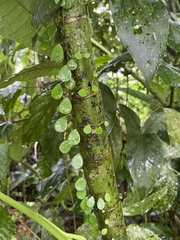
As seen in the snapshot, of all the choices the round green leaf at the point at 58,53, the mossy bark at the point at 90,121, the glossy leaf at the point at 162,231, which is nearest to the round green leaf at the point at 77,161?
the mossy bark at the point at 90,121

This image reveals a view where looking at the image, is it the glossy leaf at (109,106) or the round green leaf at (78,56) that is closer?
the round green leaf at (78,56)

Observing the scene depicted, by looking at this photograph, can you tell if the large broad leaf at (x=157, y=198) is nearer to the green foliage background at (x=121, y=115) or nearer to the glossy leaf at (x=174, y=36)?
the green foliage background at (x=121, y=115)

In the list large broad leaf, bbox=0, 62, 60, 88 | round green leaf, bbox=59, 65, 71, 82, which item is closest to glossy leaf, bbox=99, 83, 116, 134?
large broad leaf, bbox=0, 62, 60, 88

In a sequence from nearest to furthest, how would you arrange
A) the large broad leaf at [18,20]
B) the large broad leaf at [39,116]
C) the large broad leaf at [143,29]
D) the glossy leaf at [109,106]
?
1. the large broad leaf at [143,29]
2. the large broad leaf at [18,20]
3. the glossy leaf at [109,106]
4. the large broad leaf at [39,116]

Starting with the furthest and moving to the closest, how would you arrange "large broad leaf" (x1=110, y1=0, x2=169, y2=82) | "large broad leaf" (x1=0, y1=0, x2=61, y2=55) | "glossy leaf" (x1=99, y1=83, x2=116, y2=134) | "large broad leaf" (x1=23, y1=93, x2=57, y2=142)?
1. "large broad leaf" (x1=23, y1=93, x2=57, y2=142)
2. "glossy leaf" (x1=99, y1=83, x2=116, y2=134)
3. "large broad leaf" (x1=0, y1=0, x2=61, y2=55)
4. "large broad leaf" (x1=110, y1=0, x2=169, y2=82)

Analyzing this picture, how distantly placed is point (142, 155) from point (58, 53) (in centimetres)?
32

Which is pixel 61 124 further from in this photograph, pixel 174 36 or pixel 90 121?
pixel 174 36

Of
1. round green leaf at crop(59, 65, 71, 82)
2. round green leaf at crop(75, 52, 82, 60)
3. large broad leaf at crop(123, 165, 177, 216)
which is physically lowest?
large broad leaf at crop(123, 165, 177, 216)

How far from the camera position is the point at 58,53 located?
36cm

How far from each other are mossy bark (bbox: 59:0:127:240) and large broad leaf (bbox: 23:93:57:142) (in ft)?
0.93

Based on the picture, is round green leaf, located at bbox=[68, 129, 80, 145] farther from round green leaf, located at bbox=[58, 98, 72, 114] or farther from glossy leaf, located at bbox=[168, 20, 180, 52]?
glossy leaf, located at bbox=[168, 20, 180, 52]

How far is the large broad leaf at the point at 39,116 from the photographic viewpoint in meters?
0.66

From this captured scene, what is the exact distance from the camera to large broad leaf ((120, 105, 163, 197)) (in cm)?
59

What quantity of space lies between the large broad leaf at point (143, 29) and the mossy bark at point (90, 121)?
0.14 feet
